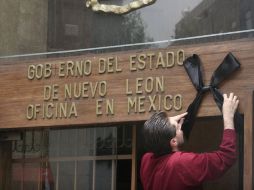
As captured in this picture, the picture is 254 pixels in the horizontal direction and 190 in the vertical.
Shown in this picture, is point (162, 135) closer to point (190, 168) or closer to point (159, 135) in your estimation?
point (159, 135)

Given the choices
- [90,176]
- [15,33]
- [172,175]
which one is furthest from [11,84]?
[172,175]

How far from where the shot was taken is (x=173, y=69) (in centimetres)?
476

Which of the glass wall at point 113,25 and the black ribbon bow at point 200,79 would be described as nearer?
the black ribbon bow at point 200,79

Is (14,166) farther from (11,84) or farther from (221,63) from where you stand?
(221,63)

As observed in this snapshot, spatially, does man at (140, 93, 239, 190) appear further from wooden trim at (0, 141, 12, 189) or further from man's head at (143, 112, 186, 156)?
wooden trim at (0, 141, 12, 189)

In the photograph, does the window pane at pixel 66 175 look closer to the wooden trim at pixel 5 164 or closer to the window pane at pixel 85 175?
the window pane at pixel 85 175

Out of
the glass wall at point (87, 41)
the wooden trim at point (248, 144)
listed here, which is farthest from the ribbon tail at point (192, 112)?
the glass wall at point (87, 41)

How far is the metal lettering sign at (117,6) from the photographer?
17.0 ft

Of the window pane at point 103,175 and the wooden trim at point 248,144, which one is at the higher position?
the wooden trim at point 248,144

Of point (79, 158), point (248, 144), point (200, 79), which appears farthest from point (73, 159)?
point (248, 144)

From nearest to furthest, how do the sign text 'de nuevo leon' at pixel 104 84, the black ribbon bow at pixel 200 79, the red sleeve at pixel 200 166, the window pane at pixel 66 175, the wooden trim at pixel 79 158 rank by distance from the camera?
1. the red sleeve at pixel 200 166
2. the black ribbon bow at pixel 200 79
3. the sign text 'de nuevo leon' at pixel 104 84
4. the wooden trim at pixel 79 158
5. the window pane at pixel 66 175

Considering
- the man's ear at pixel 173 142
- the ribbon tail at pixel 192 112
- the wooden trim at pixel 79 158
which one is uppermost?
the ribbon tail at pixel 192 112

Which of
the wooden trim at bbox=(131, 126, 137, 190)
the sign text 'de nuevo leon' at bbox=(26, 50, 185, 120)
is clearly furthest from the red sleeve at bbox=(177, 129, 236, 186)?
the wooden trim at bbox=(131, 126, 137, 190)

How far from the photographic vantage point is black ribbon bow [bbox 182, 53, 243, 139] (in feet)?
14.7
